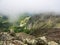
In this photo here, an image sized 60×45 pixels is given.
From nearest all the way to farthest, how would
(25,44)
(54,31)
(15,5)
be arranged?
(25,44) < (54,31) < (15,5)

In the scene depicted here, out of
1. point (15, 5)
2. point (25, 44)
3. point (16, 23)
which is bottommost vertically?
point (25, 44)

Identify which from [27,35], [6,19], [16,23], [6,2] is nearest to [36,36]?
[27,35]

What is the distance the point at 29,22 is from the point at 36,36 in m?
0.20

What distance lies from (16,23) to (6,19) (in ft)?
0.43

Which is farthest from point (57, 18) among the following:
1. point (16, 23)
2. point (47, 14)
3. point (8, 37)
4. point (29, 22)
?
point (8, 37)

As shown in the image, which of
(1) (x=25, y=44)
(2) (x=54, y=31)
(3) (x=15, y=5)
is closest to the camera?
(1) (x=25, y=44)

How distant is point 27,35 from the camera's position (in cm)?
198

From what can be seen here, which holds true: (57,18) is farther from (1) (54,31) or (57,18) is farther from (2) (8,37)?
(2) (8,37)

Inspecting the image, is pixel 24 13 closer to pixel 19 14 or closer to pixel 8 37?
pixel 19 14

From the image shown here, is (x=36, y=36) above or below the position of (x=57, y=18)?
below

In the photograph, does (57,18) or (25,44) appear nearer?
(25,44)

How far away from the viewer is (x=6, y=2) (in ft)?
7.22

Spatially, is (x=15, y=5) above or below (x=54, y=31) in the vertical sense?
above

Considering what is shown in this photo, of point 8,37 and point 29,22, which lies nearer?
point 8,37
